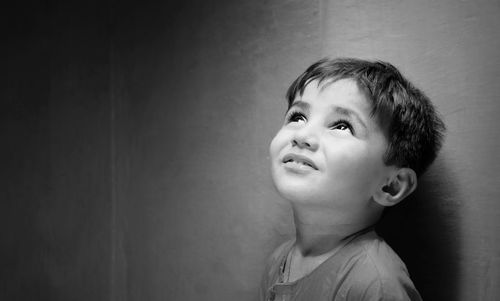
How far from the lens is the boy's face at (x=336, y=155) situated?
96 centimetres

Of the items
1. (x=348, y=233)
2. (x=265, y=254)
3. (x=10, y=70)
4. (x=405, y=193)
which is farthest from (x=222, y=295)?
(x=10, y=70)

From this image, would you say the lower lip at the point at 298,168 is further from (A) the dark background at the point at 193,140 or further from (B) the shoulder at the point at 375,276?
(A) the dark background at the point at 193,140

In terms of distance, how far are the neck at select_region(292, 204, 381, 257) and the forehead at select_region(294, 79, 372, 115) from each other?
0.21 m

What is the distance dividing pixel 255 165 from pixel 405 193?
0.51 metres

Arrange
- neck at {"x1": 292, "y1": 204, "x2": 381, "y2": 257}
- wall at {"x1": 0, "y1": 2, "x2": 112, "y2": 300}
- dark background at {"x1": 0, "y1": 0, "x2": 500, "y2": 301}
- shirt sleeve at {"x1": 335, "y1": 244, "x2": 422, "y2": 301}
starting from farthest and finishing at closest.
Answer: wall at {"x1": 0, "y1": 2, "x2": 112, "y2": 300}, dark background at {"x1": 0, "y1": 0, "x2": 500, "y2": 301}, neck at {"x1": 292, "y1": 204, "x2": 381, "y2": 257}, shirt sleeve at {"x1": 335, "y1": 244, "x2": 422, "y2": 301}

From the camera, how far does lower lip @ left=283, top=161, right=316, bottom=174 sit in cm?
97

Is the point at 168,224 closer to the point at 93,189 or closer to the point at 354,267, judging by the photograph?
the point at 93,189

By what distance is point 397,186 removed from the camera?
1.03 metres

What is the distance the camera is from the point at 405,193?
1.02 meters

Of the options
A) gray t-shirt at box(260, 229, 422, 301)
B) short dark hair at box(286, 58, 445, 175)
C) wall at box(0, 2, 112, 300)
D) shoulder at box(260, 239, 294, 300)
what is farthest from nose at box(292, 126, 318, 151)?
wall at box(0, 2, 112, 300)

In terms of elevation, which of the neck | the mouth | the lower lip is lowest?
the neck

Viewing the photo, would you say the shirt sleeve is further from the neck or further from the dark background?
the dark background

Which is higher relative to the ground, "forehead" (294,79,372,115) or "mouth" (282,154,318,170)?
"forehead" (294,79,372,115)

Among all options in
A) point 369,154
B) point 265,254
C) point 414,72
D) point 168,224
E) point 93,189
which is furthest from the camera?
point 93,189
